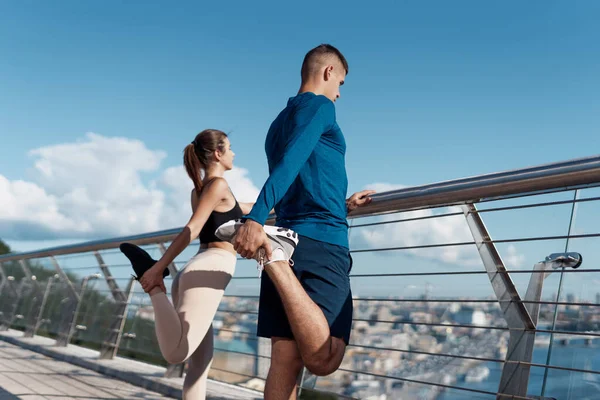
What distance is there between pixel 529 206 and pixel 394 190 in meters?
0.56

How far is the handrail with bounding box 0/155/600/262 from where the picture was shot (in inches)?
84.5

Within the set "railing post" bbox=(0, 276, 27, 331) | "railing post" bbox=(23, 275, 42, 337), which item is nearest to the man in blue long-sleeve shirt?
"railing post" bbox=(23, 275, 42, 337)

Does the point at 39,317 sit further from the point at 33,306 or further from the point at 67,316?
the point at 67,316

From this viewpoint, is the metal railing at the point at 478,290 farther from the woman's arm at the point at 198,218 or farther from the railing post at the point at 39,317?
the railing post at the point at 39,317

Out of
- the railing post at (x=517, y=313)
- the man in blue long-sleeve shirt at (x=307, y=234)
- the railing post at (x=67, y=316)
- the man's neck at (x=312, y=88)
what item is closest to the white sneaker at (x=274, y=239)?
the man in blue long-sleeve shirt at (x=307, y=234)

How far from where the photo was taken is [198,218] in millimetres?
3242

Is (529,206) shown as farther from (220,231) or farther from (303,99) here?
(220,231)

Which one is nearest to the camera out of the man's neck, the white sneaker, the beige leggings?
the white sneaker

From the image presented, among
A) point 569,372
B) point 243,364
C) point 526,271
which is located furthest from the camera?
point 243,364

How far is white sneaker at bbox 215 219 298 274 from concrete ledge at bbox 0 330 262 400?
2.19 meters

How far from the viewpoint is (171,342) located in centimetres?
312

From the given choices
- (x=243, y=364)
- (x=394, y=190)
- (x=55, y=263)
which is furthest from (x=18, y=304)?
(x=394, y=190)

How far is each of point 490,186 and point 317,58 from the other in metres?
0.76

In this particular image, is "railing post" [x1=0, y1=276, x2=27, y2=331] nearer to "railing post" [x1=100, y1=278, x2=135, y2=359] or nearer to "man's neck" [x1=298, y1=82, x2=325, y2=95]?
"railing post" [x1=100, y1=278, x2=135, y2=359]
